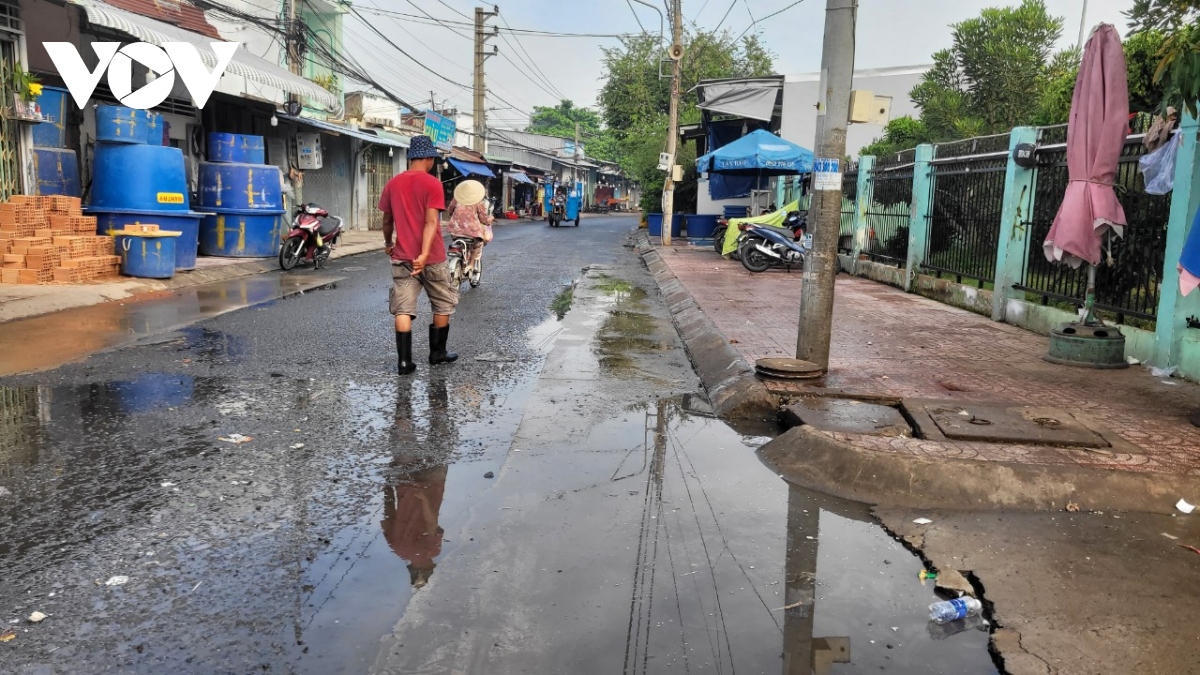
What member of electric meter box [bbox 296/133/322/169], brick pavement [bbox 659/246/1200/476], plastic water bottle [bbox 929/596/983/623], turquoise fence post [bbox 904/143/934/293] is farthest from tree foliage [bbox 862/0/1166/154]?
plastic water bottle [bbox 929/596/983/623]

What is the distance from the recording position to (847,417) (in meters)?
5.43

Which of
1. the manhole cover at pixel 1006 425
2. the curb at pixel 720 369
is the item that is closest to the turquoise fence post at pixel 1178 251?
the manhole cover at pixel 1006 425

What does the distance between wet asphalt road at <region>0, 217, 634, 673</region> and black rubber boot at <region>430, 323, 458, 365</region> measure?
0.20m

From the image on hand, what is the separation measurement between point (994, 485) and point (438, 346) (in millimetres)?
4381

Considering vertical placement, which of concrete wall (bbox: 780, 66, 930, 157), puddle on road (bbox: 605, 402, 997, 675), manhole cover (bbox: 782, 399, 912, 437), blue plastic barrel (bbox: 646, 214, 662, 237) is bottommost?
puddle on road (bbox: 605, 402, 997, 675)

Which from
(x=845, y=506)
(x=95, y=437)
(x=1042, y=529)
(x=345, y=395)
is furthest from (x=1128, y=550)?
(x=95, y=437)

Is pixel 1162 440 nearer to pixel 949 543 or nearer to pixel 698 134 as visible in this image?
pixel 949 543

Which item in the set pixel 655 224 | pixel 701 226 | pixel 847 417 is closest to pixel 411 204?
pixel 847 417

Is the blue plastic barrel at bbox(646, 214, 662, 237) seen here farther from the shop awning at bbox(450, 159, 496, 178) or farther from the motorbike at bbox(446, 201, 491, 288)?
the motorbike at bbox(446, 201, 491, 288)

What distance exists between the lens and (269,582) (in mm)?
3250

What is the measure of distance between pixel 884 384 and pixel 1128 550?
2.70 metres

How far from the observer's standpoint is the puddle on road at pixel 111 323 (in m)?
7.20

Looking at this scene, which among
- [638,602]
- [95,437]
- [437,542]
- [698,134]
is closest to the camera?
[638,602]

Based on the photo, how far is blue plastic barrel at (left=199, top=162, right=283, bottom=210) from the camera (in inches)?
602
